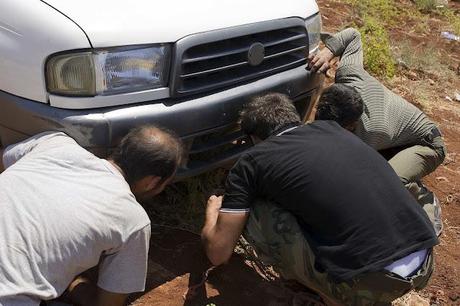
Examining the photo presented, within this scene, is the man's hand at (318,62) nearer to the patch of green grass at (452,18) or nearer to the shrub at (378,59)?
the shrub at (378,59)

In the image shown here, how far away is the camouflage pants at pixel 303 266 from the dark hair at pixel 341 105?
0.73 m

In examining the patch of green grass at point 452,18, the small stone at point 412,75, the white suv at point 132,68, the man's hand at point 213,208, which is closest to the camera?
the white suv at point 132,68

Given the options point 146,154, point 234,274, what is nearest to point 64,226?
point 146,154

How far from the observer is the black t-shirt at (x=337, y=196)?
9.95ft

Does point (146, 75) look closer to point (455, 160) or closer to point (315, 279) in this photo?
point (315, 279)

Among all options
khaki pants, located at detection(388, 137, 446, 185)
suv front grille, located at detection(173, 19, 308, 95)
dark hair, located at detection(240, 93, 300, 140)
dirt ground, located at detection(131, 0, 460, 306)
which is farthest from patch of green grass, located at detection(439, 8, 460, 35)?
dark hair, located at detection(240, 93, 300, 140)

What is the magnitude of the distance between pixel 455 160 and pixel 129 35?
140 inches

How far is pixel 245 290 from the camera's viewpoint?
11.7ft

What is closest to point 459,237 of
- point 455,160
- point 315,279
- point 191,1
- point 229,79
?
point 455,160

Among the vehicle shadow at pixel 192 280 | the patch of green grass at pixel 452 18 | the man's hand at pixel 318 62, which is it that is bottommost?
the patch of green grass at pixel 452 18

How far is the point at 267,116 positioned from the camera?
3301 mm

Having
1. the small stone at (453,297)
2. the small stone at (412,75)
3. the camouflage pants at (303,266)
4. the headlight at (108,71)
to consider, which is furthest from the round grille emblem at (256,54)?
the small stone at (412,75)

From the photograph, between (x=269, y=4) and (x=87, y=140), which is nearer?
(x=87, y=140)

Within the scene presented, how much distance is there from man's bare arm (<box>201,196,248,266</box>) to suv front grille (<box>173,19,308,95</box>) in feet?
2.25
